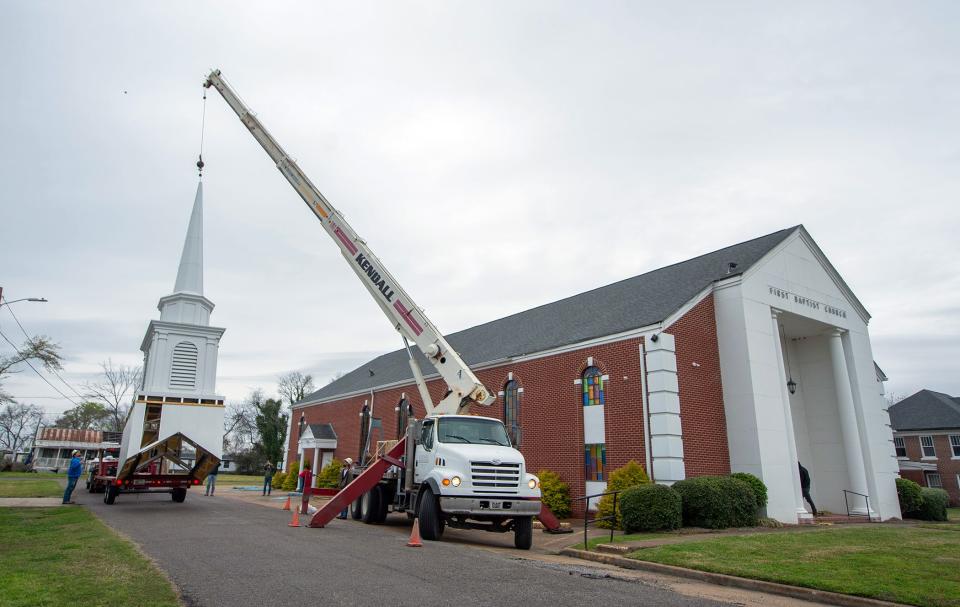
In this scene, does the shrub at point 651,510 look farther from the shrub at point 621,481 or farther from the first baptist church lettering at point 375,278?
the first baptist church lettering at point 375,278

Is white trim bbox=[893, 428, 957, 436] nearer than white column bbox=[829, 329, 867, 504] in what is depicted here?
No

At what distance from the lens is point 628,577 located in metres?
9.36

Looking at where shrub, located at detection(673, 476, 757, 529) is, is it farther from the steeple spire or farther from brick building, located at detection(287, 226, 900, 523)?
the steeple spire

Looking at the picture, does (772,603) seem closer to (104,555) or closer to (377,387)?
(104,555)

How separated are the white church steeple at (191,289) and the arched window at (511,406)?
49.7ft

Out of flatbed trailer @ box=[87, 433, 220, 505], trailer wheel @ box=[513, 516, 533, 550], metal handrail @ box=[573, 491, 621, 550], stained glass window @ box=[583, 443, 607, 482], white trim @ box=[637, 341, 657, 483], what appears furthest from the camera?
flatbed trailer @ box=[87, 433, 220, 505]

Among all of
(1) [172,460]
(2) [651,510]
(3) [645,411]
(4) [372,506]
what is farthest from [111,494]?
(3) [645,411]

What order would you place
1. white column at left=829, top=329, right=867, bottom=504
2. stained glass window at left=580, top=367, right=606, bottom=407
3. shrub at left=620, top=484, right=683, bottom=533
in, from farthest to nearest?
white column at left=829, top=329, right=867, bottom=504 → stained glass window at left=580, top=367, right=606, bottom=407 → shrub at left=620, top=484, right=683, bottom=533

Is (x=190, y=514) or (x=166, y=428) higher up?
(x=166, y=428)

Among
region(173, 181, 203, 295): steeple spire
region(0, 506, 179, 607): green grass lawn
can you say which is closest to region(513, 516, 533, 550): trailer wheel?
region(0, 506, 179, 607): green grass lawn

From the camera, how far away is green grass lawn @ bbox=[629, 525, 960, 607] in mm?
8195

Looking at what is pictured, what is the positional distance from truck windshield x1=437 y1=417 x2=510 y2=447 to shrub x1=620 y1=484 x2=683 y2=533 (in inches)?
147

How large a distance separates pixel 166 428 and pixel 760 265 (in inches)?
886

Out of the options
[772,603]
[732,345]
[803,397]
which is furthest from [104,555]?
[803,397]
